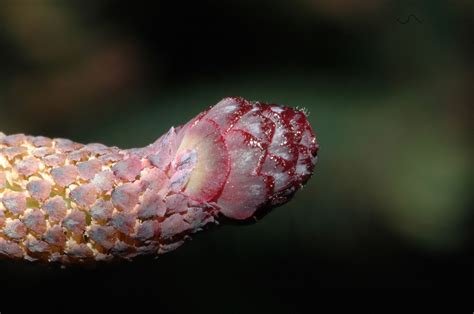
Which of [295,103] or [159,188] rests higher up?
[295,103]

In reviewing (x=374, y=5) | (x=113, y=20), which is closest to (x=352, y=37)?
(x=374, y=5)

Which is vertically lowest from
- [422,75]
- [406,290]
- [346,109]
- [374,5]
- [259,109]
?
[406,290]

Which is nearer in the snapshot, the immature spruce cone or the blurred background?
the immature spruce cone

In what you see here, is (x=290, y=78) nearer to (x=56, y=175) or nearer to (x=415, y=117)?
(x=415, y=117)

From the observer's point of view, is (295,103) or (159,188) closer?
(159,188)
